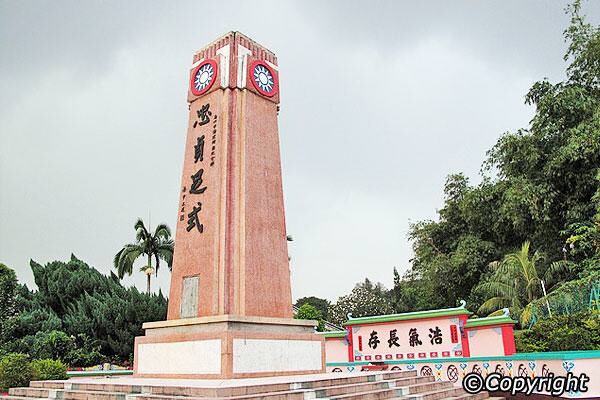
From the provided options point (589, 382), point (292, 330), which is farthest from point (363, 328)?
point (589, 382)

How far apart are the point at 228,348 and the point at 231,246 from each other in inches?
62.4

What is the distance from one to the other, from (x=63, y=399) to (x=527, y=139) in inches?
564

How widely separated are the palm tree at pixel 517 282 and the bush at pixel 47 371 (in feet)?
35.4

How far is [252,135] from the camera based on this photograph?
876 cm

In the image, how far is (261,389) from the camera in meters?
5.71

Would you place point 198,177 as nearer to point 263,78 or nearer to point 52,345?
point 263,78

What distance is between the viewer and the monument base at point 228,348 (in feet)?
23.5

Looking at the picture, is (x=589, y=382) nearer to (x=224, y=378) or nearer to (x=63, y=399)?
(x=224, y=378)

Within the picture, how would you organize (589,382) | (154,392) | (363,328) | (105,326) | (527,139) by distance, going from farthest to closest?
(527,139) < (105,326) < (363,328) < (589,382) < (154,392)

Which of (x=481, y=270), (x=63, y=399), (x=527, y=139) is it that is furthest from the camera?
(x=481, y=270)

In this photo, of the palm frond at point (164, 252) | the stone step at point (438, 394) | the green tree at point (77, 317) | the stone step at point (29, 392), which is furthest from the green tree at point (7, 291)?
the stone step at point (438, 394)

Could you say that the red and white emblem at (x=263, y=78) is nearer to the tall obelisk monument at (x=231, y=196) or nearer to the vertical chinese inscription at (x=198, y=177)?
the tall obelisk monument at (x=231, y=196)

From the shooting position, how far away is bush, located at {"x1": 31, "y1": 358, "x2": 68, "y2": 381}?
8875mm

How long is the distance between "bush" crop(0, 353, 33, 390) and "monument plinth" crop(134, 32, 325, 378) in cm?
189
